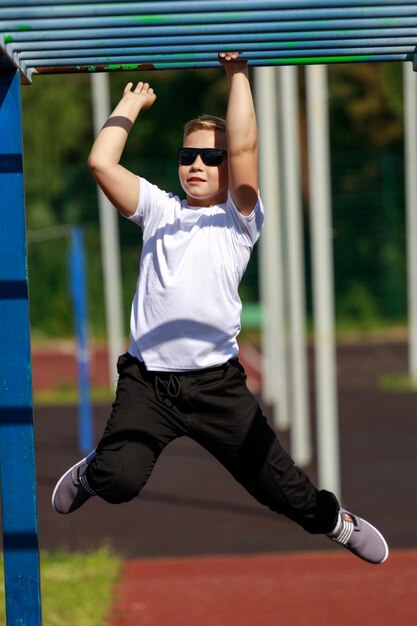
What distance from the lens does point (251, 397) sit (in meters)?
4.43

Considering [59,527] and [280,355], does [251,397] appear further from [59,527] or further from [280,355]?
[280,355]

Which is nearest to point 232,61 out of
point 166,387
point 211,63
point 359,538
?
point 211,63

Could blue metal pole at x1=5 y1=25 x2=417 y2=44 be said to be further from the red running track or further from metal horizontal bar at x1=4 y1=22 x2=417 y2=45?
the red running track

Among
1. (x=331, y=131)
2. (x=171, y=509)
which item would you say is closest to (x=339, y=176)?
(x=331, y=131)

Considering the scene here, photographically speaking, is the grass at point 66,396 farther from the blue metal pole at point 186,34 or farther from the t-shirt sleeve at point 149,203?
the blue metal pole at point 186,34

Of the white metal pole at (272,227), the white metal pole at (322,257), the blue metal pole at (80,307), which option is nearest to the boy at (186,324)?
the white metal pole at (322,257)

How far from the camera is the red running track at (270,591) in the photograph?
7.46 metres

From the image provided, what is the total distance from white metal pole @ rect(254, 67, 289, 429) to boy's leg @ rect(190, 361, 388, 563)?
9.35m

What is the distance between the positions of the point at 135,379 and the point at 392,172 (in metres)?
20.2

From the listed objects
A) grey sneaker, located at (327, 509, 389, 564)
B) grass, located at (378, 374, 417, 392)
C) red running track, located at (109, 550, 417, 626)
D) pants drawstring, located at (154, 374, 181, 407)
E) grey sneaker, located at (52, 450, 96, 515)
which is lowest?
red running track, located at (109, 550, 417, 626)

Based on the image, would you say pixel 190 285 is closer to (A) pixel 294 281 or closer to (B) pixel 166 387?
(B) pixel 166 387

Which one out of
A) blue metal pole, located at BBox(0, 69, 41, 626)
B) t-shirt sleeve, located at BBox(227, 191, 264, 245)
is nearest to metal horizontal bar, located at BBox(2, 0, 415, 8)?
blue metal pole, located at BBox(0, 69, 41, 626)

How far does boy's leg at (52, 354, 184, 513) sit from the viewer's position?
4.27 metres

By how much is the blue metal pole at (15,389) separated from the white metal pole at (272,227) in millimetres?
9643
